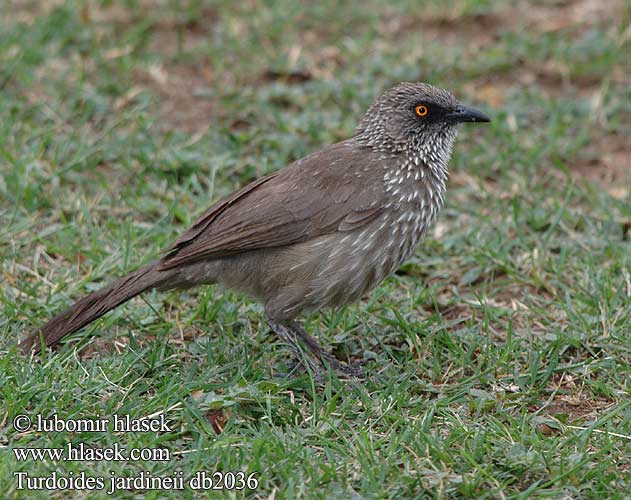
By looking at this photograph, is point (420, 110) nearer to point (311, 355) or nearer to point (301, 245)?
point (301, 245)

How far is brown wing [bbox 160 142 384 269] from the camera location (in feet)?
19.2

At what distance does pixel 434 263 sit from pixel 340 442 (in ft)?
7.09

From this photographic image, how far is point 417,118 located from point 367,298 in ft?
3.85

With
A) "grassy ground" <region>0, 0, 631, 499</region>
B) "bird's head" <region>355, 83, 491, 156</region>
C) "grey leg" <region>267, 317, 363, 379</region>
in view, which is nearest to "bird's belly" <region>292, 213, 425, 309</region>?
"grey leg" <region>267, 317, 363, 379</region>

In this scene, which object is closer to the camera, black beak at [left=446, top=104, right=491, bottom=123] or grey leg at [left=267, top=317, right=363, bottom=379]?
grey leg at [left=267, top=317, right=363, bottom=379]

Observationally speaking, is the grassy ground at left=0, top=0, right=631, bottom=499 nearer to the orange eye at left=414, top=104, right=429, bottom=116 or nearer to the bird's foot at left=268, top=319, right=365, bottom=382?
the bird's foot at left=268, top=319, right=365, bottom=382

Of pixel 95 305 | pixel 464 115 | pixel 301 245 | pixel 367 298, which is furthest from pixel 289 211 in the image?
pixel 464 115

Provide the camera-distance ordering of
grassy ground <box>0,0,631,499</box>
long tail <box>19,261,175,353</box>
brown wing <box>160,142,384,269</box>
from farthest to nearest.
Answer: brown wing <box>160,142,384,269</box> < long tail <box>19,261,175,353</box> < grassy ground <box>0,0,631,499</box>

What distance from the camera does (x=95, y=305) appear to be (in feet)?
19.2

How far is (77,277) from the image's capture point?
6543mm

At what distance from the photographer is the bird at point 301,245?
5.85 m

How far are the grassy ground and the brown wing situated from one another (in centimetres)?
58

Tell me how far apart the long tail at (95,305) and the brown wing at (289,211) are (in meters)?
0.10

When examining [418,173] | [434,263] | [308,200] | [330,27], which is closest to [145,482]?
[308,200]
